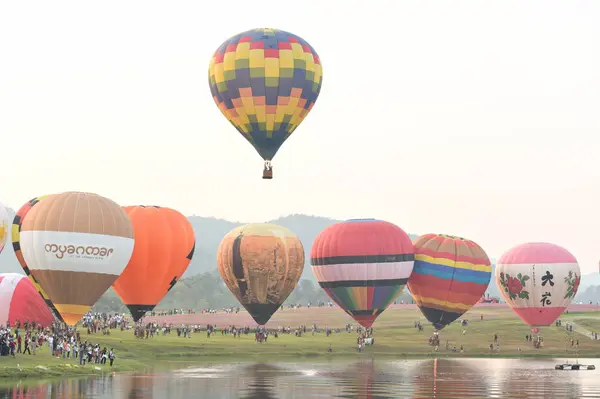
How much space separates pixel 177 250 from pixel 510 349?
2943 cm

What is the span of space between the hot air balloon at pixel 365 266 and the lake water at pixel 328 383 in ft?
48.1

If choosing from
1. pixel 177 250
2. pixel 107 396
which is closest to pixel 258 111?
pixel 177 250

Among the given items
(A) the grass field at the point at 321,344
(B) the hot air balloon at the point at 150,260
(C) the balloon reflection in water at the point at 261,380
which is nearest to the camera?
(C) the balloon reflection in water at the point at 261,380

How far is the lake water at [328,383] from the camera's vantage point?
40.8 metres

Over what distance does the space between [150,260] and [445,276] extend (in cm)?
2406

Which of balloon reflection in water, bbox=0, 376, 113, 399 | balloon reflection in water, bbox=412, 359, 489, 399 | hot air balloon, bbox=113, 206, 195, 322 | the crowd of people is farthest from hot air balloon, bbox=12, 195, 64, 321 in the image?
balloon reflection in water, bbox=412, 359, 489, 399

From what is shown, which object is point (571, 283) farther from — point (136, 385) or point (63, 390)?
point (63, 390)

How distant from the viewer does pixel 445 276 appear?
8125 centimetres

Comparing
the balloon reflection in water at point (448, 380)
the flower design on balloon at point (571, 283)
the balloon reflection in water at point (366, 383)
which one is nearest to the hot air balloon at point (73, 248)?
the balloon reflection in water at point (366, 383)

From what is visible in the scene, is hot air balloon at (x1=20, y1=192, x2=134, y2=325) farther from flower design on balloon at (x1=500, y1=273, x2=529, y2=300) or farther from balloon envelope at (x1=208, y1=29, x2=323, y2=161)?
flower design on balloon at (x1=500, y1=273, x2=529, y2=300)

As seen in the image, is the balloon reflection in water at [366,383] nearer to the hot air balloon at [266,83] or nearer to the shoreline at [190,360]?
the shoreline at [190,360]

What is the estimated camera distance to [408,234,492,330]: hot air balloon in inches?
3206

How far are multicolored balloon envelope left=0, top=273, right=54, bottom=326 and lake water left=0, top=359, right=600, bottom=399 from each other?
17.5m

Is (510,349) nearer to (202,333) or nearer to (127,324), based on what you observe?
(202,333)
